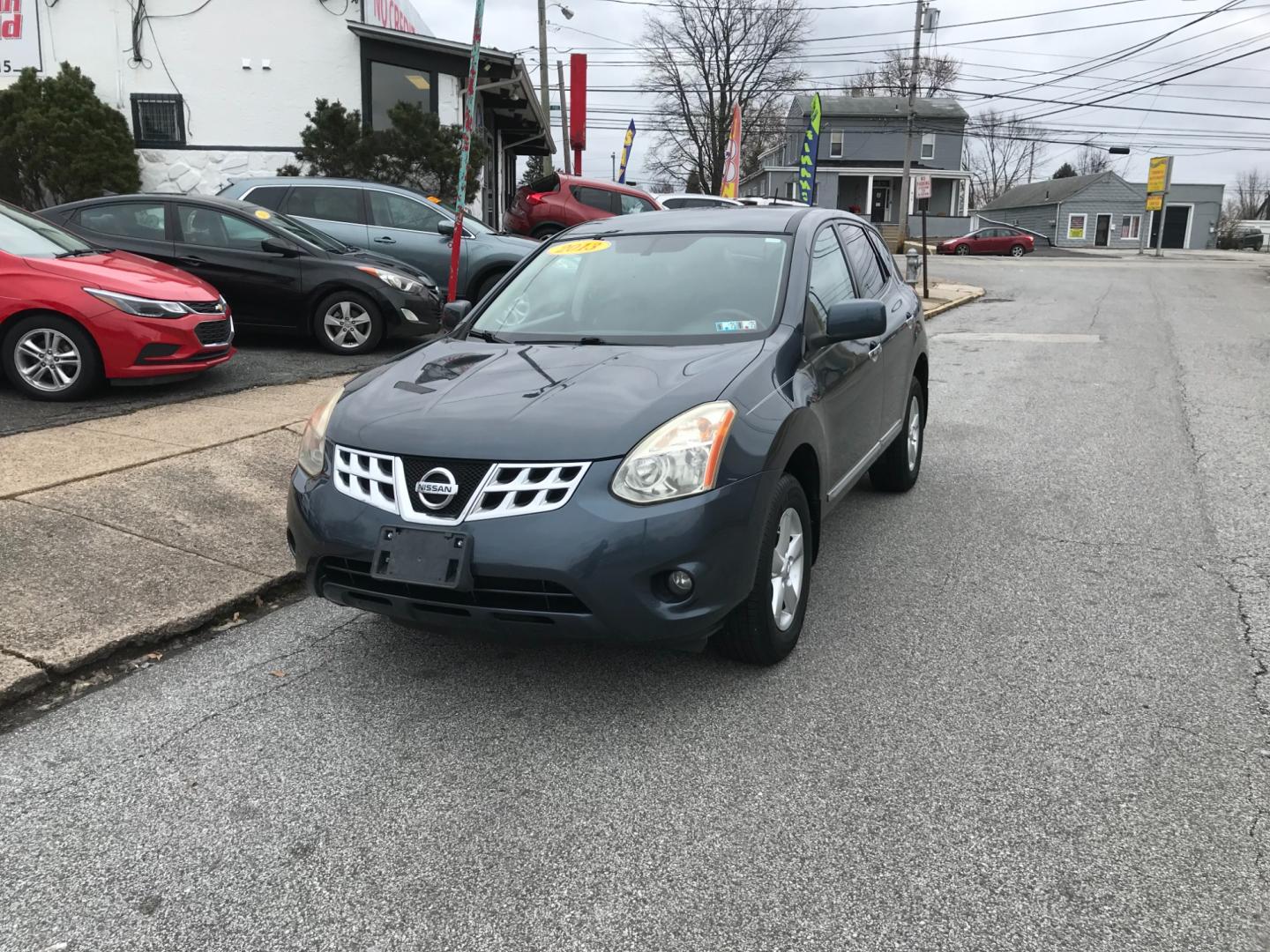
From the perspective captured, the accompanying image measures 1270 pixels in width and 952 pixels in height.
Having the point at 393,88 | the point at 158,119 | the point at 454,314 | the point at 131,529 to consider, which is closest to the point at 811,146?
the point at 393,88

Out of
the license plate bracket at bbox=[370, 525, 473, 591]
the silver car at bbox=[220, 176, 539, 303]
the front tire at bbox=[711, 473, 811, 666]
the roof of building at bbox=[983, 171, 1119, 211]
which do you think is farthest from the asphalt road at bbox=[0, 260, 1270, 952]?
the roof of building at bbox=[983, 171, 1119, 211]

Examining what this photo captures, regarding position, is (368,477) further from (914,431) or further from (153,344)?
(153,344)

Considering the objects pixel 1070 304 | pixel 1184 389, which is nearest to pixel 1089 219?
pixel 1070 304

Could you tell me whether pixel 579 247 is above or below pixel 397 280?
above

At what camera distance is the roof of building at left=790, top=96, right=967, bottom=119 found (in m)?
59.9

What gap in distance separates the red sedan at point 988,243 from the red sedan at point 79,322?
41.9 metres

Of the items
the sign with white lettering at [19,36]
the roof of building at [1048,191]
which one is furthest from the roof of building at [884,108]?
the sign with white lettering at [19,36]

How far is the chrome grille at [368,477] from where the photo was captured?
10.8ft

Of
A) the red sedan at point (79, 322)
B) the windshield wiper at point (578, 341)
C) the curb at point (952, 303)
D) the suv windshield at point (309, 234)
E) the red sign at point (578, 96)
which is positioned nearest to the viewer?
the windshield wiper at point (578, 341)

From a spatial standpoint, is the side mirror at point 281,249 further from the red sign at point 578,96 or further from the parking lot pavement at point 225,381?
the red sign at point 578,96

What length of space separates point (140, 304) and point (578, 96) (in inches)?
655

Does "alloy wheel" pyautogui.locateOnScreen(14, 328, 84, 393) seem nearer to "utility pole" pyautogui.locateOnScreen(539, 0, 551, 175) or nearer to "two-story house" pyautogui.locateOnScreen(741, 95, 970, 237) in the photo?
"utility pole" pyautogui.locateOnScreen(539, 0, 551, 175)

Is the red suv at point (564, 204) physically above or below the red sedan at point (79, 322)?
above

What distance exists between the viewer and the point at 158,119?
18922mm
